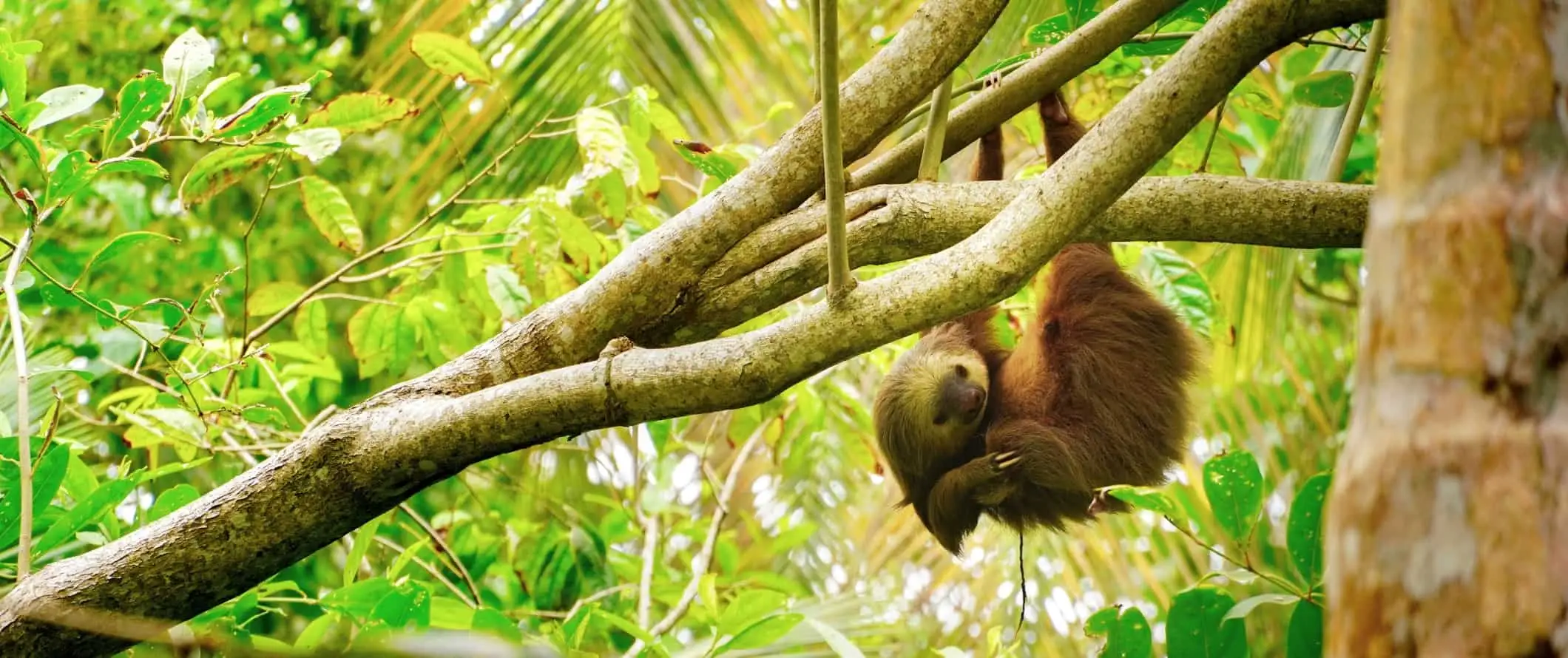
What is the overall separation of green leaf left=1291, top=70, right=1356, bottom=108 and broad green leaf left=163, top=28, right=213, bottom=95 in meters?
2.59

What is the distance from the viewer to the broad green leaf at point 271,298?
3945 mm

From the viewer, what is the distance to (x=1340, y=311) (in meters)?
5.75

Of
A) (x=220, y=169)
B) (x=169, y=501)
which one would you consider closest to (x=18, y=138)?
(x=220, y=169)

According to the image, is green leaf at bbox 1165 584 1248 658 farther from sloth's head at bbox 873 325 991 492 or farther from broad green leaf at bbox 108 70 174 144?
broad green leaf at bbox 108 70 174 144

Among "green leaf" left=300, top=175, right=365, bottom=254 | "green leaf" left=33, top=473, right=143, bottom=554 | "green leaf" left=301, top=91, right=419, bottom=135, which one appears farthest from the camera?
"green leaf" left=300, top=175, right=365, bottom=254

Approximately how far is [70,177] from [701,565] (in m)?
2.24

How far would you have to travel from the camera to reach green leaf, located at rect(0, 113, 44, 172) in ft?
7.97

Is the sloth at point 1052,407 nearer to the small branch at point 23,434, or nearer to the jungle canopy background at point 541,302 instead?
the jungle canopy background at point 541,302

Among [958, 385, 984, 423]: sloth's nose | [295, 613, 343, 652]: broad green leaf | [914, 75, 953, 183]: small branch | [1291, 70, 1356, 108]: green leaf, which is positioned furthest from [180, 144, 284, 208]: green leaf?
[1291, 70, 1356, 108]: green leaf

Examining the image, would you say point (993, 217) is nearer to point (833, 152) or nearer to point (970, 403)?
point (833, 152)

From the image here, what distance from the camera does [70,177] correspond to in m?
2.51

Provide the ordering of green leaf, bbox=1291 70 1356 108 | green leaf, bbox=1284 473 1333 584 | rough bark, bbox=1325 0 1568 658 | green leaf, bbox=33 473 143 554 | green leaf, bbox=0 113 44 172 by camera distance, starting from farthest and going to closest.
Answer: green leaf, bbox=1291 70 1356 108 < green leaf, bbox=33 473 143 554 < green leaf, bbox=0 113 44 172 < green leaf, bbox=1284 473 1333 584 < rough bark, bbox=1325 0 1568 658

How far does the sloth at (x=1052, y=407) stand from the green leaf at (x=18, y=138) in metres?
2.24

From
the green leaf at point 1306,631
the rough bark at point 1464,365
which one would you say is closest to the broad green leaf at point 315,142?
the green leaf at point 1306,631
